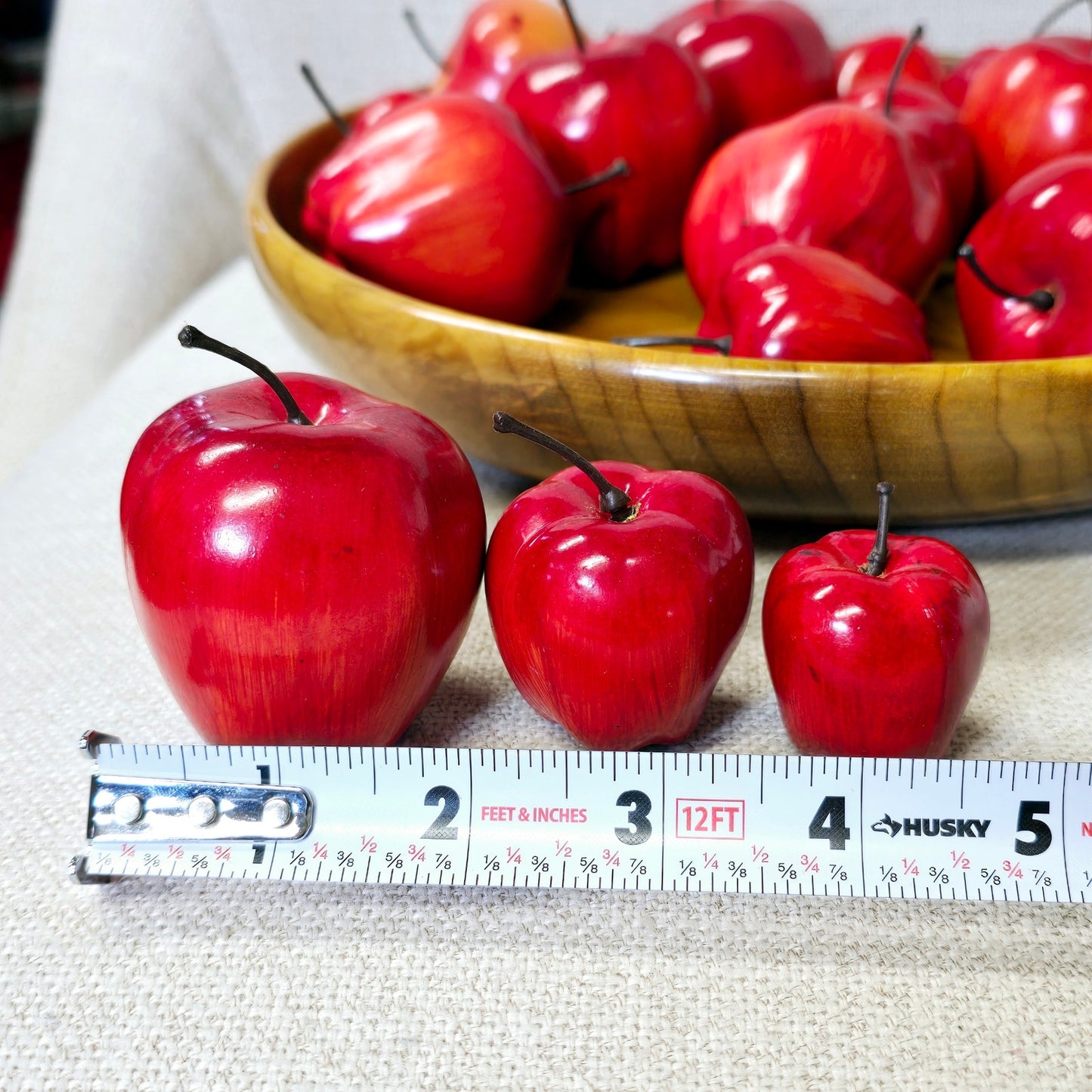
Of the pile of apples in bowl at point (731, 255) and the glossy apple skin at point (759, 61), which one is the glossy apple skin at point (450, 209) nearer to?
the pile of apples in bowl at point (731, 255)

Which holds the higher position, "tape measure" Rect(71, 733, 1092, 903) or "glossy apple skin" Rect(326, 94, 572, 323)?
"glossy apple skin" Rect(326, 94, 572, 323)

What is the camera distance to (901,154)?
836 mm

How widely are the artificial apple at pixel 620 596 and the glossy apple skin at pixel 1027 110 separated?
526mm

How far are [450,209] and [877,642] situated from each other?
1.49 feet

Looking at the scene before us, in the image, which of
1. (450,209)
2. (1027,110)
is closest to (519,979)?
(450,209)

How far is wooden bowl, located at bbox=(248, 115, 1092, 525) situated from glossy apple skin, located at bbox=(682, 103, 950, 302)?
0.20 metres

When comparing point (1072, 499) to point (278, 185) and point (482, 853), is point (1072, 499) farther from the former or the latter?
point (278, 185)

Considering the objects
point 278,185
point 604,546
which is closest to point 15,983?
point 604,546

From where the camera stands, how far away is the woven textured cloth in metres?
0.46

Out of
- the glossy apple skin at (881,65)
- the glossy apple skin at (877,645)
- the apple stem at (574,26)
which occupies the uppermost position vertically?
the apple stem at (574,26)

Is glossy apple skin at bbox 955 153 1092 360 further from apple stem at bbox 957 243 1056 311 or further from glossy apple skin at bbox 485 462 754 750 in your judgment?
glossy apple skin at bbox 485 462 754 750

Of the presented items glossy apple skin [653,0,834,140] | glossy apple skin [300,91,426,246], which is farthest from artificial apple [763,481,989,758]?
glossy apple skin [653,0,834,140]

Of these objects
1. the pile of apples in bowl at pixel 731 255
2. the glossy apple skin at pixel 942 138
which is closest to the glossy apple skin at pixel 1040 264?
the pile of apples in bowl at pixel 731 255

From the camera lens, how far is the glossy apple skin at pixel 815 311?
705 millimetres
